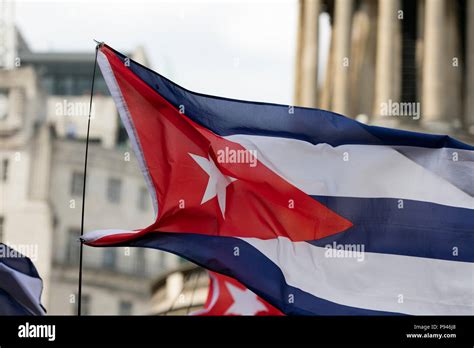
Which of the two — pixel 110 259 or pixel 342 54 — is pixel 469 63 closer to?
pixel 342 54

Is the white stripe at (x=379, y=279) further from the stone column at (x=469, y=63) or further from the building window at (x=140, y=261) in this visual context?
the building window at (x=140, y=261)

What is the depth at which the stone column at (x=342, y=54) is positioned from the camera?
58.8m

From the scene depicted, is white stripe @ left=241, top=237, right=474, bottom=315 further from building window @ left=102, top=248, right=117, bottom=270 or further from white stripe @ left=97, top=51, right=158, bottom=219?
building window @ left=102, top=248, right=117, bottom=270

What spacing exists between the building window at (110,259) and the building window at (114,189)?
438cm

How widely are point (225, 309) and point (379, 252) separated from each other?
13.4 metres

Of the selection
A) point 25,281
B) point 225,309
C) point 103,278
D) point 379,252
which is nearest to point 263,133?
point 379,252

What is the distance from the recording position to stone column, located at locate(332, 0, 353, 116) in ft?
193

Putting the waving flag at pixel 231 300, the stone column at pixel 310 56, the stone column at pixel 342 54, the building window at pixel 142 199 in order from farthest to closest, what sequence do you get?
the building window at pixel 142 199, the stone column at pixel 310 56, the stone column at pixel 342 54, the waving flag at pixel 231 300

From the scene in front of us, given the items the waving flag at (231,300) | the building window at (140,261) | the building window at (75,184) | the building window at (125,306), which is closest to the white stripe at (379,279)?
the waving flag at (231,300)

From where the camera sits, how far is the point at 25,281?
950 inches

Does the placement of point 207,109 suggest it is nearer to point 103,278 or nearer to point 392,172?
point 392,172

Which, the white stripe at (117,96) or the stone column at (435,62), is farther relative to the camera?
the stone column at (435,62)

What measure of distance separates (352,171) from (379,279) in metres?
1.54

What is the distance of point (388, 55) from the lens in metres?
58.5
